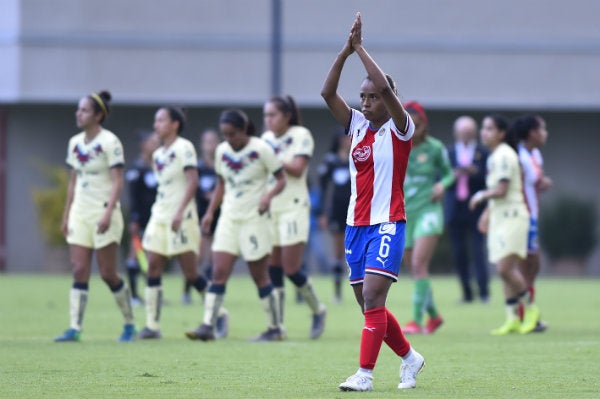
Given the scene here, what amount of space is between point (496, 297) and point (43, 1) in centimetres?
1402

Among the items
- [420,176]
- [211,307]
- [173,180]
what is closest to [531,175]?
[420,176]

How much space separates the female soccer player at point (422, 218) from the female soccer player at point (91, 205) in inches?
123

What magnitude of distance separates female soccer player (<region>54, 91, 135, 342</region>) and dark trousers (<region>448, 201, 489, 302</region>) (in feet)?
26.9

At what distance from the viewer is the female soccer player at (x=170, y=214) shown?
1356 cm

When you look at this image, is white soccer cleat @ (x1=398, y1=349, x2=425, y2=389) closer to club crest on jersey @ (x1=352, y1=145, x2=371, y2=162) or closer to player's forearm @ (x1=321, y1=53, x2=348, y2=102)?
club crest on jersey @ (x1=352, y1=145, x2=371, y2=162)

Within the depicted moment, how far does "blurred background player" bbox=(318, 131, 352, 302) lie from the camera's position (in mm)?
20625

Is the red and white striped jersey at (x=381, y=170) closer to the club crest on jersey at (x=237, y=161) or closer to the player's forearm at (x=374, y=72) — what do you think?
the player's forearm at (x=374, y=72)

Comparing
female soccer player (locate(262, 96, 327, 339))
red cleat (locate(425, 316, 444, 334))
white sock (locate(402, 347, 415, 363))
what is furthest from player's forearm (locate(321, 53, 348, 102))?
red cleat (locate(425, 316, 444, 334))

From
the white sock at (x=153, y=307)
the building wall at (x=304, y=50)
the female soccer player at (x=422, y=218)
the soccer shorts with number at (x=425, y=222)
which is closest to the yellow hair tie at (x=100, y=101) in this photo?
the white sock at (x=153, y=307)

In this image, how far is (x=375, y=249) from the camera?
902cm

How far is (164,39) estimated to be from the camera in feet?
103

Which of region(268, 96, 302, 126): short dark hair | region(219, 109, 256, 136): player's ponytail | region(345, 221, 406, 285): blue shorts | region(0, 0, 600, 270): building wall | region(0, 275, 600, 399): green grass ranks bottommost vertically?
region(0, 275, 600, 399): green grass

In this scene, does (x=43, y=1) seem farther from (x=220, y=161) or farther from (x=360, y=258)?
(x=360, y=258)

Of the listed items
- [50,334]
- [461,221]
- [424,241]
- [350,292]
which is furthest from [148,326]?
[350,292]
